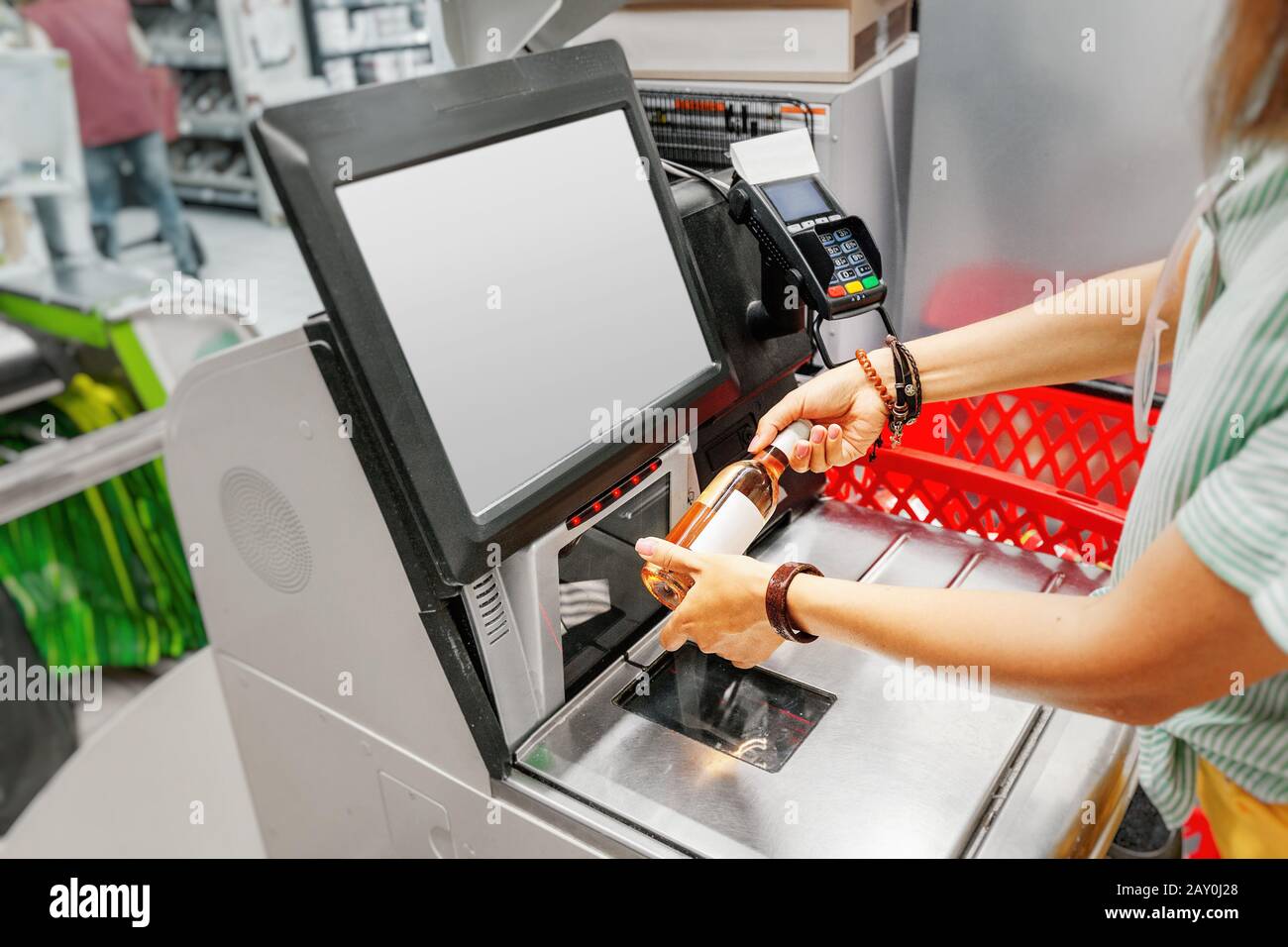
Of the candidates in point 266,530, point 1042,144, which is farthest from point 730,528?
point 1042,144

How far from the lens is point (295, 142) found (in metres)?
0.86

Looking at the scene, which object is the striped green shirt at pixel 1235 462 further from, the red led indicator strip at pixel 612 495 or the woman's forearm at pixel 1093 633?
the red led indicator strip at pixel 612 495

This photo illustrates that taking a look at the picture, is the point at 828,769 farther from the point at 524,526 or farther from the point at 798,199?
the point at 798,199

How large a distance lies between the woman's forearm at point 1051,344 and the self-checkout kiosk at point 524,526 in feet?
0.92

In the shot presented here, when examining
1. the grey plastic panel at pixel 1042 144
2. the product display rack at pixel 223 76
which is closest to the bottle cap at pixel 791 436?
the grey plastic panel at pixel 1042 144

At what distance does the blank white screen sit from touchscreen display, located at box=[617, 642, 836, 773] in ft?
1.14

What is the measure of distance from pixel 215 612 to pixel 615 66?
0.92 metres

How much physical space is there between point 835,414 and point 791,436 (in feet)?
0.36

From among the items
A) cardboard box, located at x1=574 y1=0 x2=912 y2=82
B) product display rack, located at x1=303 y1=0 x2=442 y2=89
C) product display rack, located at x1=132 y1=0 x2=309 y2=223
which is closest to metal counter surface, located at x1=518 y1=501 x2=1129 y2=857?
cardboard box, located at x1=574 y1=0 x2=912 y2=82

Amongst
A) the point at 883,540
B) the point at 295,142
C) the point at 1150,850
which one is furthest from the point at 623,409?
the point at 1150,850

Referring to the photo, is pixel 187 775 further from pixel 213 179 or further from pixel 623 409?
pixel 213 179

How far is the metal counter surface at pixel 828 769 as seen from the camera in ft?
3.31

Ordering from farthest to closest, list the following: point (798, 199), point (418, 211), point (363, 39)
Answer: point (363, 39)
point (798, 199)
point (418, 211)

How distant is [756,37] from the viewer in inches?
65.3
